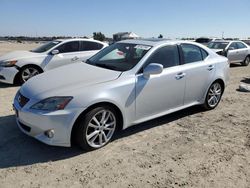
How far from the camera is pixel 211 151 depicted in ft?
13.8

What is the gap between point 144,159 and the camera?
390 cm

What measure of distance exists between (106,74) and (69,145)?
124cm

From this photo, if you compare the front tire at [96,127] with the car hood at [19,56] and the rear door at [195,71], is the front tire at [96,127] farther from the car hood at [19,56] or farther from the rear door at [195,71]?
the car hood at [19,56]

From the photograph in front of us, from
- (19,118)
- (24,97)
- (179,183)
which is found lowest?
(179,183)

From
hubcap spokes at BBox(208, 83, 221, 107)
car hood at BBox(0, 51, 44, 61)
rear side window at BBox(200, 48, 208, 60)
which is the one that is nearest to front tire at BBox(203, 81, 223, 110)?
hubcap spokes at BBox(208, 83, 221, 107)

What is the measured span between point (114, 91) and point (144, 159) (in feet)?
3.47

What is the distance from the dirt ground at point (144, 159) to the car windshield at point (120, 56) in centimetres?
115

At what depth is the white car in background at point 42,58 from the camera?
8.09m

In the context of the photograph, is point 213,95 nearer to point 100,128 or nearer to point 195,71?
point 195,71

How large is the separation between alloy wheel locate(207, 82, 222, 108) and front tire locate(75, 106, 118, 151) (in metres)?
2.58

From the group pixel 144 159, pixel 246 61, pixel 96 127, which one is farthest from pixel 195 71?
pixel 246 61

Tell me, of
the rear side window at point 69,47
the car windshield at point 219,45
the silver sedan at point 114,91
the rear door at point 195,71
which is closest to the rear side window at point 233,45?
the car windshield at point 219,45

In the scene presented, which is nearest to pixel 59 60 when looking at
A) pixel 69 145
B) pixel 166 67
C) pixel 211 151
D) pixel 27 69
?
pixel 27 69

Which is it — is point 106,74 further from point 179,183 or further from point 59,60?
point 59,60
